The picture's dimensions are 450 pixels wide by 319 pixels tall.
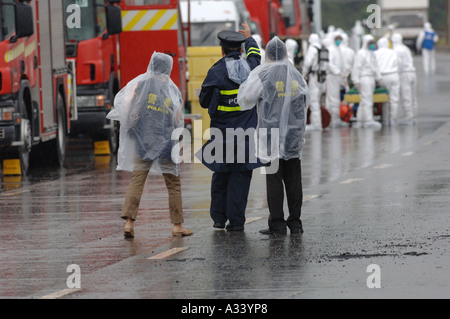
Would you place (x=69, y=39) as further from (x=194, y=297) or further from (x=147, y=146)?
(x=194, y=297)

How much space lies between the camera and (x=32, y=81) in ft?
61.6

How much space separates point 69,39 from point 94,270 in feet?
40.9

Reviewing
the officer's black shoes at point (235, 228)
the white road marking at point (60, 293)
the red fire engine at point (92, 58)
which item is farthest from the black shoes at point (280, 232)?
the red fire engine at point (92, 58)

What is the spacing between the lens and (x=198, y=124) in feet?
82.5

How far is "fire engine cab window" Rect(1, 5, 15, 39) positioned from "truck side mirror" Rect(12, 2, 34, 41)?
25 cm

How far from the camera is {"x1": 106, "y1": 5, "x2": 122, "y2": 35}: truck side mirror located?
2094cm

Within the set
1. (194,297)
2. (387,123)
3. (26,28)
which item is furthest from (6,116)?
(387,123)

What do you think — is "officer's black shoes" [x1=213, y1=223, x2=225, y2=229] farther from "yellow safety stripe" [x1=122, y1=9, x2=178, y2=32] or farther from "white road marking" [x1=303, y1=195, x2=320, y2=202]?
"yellow safety stripe" [x1=122, y1=9, x2=178, y2=32]

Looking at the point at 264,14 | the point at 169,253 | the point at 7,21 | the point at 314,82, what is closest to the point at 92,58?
the point at 7,21

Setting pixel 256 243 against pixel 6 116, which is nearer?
pixel 256 243

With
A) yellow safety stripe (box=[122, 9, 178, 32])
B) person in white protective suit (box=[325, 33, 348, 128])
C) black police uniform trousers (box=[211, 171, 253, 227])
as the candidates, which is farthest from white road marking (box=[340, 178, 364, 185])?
person in white protective suit (box=[325, 33, 348, 128])

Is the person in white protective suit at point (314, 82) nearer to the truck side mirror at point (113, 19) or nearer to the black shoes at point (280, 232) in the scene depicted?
the truck side mirror at point (113, 19)

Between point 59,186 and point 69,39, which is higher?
point 69,39

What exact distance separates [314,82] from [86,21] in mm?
7350
